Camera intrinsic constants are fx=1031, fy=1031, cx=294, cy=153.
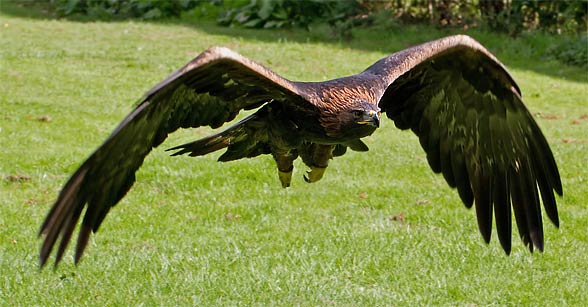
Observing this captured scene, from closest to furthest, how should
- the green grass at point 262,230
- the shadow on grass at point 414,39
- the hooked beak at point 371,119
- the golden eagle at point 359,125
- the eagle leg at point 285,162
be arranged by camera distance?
the golden eagle at point 359,125 → the hooked beak at point 371,119 → the eagle leg at point 285,162 → the green grass at point 262,230 → the shadow on grass at point 414,39

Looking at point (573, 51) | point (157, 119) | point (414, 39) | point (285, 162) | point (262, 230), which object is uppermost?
point (157, 119)

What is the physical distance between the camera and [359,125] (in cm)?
567

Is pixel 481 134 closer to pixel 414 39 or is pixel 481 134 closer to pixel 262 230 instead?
pixel 262 230

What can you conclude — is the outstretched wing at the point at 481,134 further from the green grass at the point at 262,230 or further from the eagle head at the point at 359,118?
the green grass at the point at 262,230

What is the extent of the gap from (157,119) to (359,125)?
3.67 ft

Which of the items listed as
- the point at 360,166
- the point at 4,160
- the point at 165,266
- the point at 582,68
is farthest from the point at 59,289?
the point at 582,68

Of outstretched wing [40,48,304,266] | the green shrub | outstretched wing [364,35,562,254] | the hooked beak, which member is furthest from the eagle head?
the green shrub

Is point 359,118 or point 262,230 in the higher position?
point 359,118

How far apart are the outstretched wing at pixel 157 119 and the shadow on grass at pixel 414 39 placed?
10.3 meters

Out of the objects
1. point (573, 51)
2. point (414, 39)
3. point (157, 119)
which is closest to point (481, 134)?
point (157, 119)

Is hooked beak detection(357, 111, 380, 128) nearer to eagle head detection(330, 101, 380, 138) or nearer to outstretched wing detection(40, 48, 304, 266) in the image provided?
eagle head detection(330, 101, 380, 138)

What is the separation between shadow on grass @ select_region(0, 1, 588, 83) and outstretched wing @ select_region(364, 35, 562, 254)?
29.1ft

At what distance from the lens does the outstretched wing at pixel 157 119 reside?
15.3 feet

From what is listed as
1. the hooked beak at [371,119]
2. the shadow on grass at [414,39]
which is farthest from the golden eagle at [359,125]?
the shadow on grass at [414,39]
